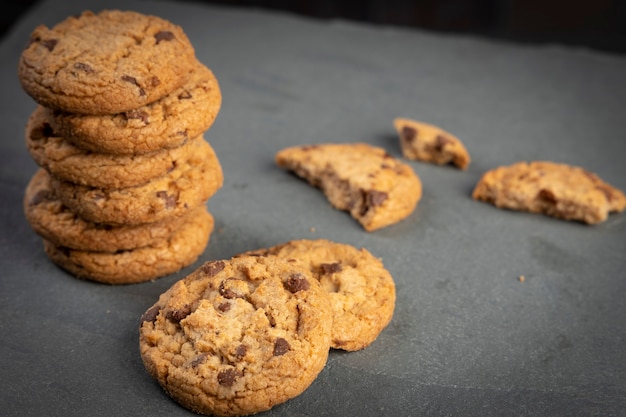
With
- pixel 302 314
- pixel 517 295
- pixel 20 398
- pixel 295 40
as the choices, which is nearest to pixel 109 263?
pixel 20 398

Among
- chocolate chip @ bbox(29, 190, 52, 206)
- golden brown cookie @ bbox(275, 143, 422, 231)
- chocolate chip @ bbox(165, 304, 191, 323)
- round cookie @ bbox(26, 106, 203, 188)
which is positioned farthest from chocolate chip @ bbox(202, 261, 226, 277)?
golden brown cookie @ bbox(275, 143, 422, 231)

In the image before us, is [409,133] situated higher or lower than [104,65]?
lower

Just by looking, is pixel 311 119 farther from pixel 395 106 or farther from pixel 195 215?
pixel 195 215

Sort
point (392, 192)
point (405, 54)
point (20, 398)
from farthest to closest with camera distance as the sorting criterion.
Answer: point (405, 54) < point (392, 192) < point (20, 398)

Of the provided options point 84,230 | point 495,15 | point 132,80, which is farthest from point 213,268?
point 495,15

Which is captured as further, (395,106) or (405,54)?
(405,54)

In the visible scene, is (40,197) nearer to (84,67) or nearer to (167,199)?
(167,199)

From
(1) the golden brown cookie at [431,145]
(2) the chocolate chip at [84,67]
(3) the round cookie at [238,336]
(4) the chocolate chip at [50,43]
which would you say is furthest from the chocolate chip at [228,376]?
(1) the golden brown cookie at [431,145]

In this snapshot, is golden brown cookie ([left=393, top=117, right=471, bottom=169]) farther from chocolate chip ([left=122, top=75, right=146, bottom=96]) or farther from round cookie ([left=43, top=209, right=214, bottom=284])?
chocolate chip ([left=122, top=75, right=146, bottom=96])
